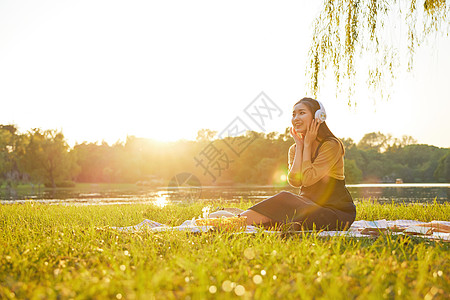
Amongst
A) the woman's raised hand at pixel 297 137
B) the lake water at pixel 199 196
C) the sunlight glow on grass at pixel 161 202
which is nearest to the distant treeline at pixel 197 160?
the lake water at pixel 199 196

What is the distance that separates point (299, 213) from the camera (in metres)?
4.32

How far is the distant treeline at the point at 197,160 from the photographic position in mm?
42781

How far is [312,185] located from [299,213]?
0.53 meters

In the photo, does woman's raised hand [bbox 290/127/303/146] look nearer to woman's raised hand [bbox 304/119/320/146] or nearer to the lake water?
woman's raised hand [bbox 304/119/320/146]

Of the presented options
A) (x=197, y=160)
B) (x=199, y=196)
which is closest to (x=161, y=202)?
(x=199, y=196)

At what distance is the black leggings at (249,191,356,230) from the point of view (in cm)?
432

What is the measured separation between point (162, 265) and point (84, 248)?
0.82 meters

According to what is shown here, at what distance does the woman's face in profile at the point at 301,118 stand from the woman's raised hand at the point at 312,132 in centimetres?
6

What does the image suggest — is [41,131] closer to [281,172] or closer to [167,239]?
[281,172]

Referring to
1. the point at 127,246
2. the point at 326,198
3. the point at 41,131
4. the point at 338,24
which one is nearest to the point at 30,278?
the point at 127,246

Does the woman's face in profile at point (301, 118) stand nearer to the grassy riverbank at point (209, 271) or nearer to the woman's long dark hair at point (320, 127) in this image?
the woman's long dark hair at point (320, 127)

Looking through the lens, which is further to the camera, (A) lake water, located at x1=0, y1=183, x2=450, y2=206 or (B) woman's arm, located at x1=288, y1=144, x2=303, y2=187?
A: (A) lake water, located at x1=0, y1=183, x2=450, y2=206

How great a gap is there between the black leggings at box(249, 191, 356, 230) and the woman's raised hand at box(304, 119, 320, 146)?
0.68 meters

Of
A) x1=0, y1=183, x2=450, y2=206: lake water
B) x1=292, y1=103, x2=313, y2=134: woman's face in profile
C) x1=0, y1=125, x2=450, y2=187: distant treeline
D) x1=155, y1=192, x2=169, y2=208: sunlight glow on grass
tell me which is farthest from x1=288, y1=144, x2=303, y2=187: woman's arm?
x1=0, y1=125, x2=450, y2=187: distant treeline
